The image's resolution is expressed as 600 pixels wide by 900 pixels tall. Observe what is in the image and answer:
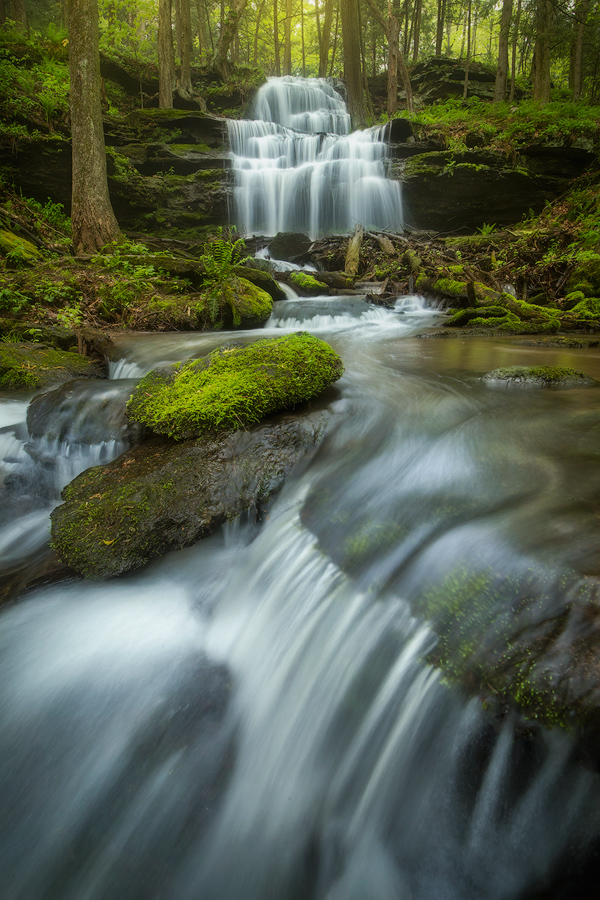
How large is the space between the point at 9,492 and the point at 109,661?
90.1 inches

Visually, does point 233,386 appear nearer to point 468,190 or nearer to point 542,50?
point 468,190

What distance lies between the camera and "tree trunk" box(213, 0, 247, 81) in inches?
705

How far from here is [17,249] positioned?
26.7ft

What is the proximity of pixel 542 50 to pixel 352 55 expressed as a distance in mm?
7589

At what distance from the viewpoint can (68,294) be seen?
7.46m

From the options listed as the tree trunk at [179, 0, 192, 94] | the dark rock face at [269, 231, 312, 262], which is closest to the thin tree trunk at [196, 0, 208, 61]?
the tree trunk at [179, 0, 192, 94]

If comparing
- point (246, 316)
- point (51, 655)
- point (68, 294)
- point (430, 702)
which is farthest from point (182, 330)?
point (430, 702)

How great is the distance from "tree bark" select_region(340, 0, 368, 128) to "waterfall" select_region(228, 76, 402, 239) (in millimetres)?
2136

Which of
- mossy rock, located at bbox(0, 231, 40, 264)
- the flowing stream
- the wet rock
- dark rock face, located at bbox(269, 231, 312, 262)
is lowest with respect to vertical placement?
the flowing stream

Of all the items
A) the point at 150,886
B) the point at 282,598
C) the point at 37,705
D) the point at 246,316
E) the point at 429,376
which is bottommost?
the point at 150,886

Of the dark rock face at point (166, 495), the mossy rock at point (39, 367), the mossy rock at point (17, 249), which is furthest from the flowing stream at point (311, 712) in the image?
the mossy rock at point (17, 249)

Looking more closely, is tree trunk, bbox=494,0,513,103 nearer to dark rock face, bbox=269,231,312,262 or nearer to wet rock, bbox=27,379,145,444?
dark rock face, bbox=269,231,312,262

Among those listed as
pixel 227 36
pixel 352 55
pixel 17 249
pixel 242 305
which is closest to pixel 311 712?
pixel 242 305

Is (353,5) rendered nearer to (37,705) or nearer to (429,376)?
(429,376)
